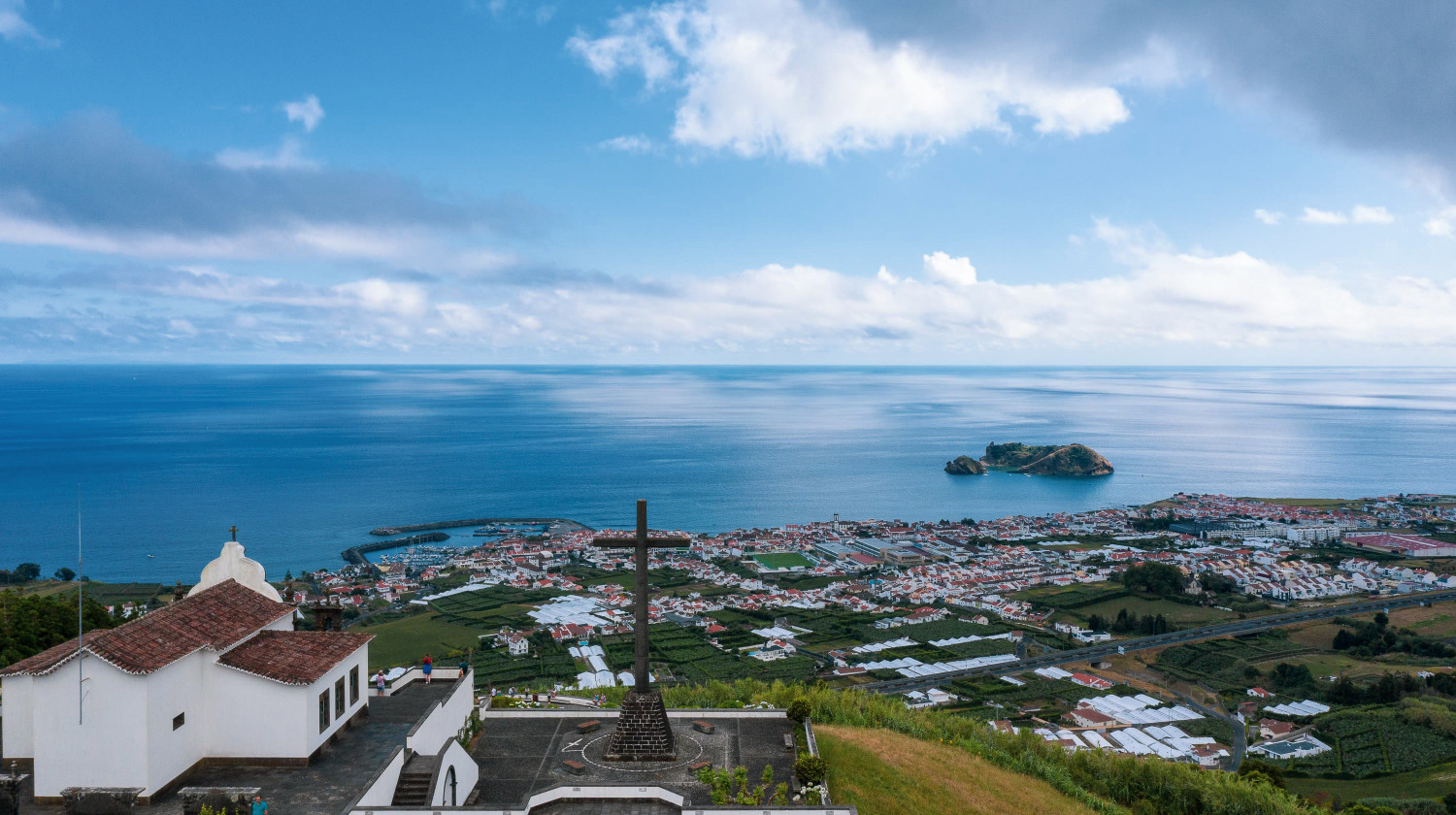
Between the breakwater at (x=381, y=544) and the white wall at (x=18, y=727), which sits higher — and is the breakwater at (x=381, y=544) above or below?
below

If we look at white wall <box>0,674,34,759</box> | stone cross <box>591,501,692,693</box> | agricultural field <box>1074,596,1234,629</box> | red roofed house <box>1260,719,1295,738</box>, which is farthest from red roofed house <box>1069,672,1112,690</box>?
white wall <box>0,674,34,759</box>

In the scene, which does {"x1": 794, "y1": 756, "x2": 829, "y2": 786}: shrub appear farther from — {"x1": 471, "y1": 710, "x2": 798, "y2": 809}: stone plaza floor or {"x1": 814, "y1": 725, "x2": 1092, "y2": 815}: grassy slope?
{"x1": 814, "y1": 725, "x2": 1092, "y2": 815}: grassy slope

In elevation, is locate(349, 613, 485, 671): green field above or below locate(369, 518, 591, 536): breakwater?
below

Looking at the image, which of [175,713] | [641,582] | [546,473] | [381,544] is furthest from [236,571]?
[546,473]

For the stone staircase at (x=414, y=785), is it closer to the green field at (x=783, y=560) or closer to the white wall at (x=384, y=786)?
the white wall at (x=384, y=786)

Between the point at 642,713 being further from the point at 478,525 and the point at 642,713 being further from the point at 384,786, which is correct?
the point at 478,525

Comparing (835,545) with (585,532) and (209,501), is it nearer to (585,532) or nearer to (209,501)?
(585,532)

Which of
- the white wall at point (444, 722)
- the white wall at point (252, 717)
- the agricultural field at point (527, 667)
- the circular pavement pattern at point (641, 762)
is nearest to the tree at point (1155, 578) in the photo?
the agricultural field at point (527, 667)
